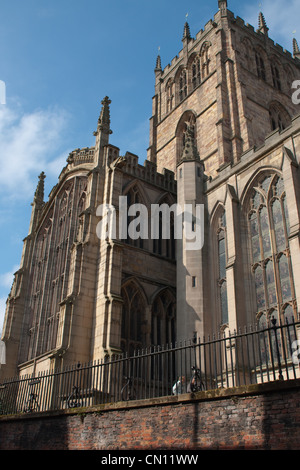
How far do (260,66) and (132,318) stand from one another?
23.4 metres

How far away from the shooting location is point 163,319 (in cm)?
2055

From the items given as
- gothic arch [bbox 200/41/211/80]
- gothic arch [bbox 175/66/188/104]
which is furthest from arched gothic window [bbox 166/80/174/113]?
gothic arch [bbox 200/41/211/80]

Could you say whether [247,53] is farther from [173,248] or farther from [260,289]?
[260,289]

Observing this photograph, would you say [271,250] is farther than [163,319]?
No

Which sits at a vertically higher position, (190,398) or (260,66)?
(260,66)

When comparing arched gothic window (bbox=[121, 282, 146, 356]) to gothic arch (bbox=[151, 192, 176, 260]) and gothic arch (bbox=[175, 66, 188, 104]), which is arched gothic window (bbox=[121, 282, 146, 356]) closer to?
gothic arch (bbox=[151, 192, 176, 260])

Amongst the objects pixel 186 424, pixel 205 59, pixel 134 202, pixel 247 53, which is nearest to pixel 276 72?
pixel 247 53

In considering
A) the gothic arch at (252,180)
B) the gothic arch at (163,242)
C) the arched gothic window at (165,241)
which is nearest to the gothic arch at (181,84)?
the gothic arch at (163,242)

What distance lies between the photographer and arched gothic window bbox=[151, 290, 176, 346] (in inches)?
789

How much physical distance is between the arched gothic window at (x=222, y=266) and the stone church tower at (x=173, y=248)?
47 millimetres

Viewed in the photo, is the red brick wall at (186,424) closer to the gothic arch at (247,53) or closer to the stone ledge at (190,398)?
the stone ledge at (190,398)

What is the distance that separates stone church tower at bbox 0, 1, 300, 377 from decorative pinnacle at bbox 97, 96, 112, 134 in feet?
0.22
